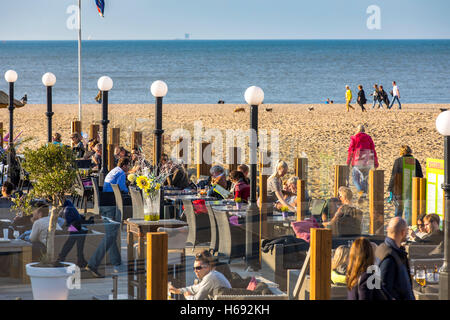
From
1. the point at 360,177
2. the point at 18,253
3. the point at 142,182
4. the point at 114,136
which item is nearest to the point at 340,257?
the point at 142,182

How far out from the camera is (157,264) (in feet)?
20.1

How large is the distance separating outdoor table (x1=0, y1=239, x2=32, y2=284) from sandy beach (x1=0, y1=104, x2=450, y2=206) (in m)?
4.82

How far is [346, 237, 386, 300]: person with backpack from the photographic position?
239 inches

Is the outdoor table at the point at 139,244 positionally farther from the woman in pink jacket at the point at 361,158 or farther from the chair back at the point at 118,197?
the woman in pink jacket at the point at 361,158

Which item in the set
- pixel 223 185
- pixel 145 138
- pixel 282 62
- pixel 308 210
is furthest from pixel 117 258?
pixel 282 62

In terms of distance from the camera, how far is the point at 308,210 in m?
9.10

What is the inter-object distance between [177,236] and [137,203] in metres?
1.49

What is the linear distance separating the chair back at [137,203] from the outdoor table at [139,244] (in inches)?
12.2

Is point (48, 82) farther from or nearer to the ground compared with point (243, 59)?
Answer: nearer to the ground

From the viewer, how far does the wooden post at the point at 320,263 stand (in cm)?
603

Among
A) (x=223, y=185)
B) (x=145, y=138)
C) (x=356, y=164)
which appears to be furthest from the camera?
(x=145, y=138)

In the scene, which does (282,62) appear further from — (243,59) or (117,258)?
(117,258)

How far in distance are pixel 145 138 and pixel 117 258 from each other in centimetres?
1077

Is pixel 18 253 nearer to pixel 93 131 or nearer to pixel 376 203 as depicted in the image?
pixel 376 203
